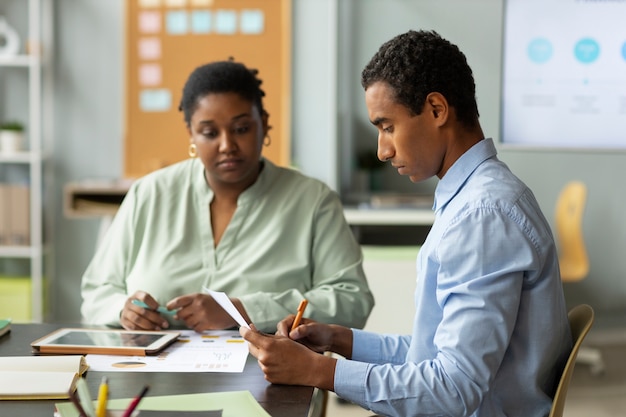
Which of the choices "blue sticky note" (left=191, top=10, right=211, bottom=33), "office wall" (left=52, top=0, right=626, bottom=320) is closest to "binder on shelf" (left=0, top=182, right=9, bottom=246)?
"office wall" (left=52, top=0, right=626, bottom=320)

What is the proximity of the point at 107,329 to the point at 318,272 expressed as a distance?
0.51m

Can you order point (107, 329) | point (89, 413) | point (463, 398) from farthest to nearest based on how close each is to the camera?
point (107, 329) < point (463, 398) < point (89, 413)

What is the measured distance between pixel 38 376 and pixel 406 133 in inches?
27.2

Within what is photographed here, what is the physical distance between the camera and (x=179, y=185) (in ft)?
6.72

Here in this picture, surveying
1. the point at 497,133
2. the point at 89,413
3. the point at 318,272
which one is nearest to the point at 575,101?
the point at 497,133

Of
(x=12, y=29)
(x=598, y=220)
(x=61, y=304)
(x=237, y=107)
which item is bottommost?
(x=61, y=304)

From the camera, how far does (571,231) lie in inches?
152

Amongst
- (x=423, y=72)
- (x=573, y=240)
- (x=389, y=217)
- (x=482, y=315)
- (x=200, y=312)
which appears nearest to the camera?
(x=482, y=315)

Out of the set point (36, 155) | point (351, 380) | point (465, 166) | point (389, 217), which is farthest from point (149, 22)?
point (351, 380)

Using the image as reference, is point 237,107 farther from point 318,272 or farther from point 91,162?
point 91,162

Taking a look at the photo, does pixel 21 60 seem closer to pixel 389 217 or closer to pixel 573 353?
pixel 389 217

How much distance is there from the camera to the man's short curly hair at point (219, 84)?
6.57 ft

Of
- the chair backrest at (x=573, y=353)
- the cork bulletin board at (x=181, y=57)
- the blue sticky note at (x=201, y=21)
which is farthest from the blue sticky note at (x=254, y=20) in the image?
the chair backrest at (x=573, y=353)

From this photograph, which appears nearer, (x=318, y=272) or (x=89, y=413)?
(x=89, y=413)
